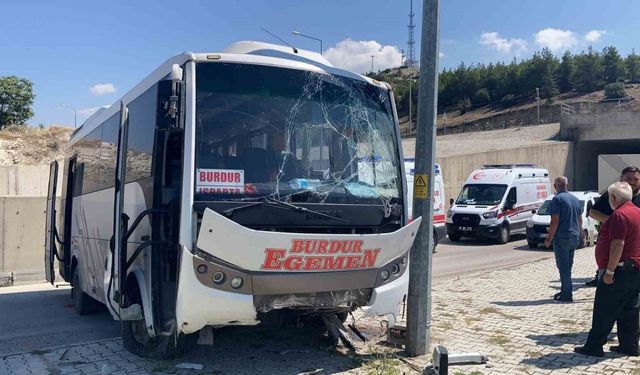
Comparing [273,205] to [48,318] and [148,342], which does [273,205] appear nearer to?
[148,342]

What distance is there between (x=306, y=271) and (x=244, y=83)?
5.99 feet

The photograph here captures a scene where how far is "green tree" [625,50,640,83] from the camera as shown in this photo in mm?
88125

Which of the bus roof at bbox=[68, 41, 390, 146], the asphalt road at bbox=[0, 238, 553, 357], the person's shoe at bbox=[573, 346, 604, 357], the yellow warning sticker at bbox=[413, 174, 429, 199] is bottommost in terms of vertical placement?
the asphalt road at bbox=[0, 238, 553, 357]

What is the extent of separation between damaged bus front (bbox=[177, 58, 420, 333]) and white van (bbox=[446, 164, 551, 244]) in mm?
15175

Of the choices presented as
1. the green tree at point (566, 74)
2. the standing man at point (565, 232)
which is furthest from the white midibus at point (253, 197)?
the green tree at point (566, 74)

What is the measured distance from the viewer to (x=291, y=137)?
17.6 ft

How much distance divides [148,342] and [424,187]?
336 centimetres

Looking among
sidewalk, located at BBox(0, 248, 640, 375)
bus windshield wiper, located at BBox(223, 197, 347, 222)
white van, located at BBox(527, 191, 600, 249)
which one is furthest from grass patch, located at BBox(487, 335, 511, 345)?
white van, located at BBox(527, 191, 600, 249)

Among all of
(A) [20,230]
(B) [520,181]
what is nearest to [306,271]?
(A) [20,230]

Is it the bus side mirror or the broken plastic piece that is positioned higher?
the bus side mirror

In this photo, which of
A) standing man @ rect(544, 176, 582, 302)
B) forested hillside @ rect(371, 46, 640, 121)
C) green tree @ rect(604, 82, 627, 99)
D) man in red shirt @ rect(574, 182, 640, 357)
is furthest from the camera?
forested hillside @ rect(371, 46, 640, 121)

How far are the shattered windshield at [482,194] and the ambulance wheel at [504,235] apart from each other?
3.22ft

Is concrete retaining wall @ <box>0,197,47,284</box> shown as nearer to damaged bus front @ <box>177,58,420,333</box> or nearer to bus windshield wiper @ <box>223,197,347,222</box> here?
damaged bus front @ <box>177,58,420,333</box>

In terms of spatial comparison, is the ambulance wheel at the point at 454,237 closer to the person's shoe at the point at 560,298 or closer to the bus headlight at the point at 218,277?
the person's shoe at the point at 560,298
